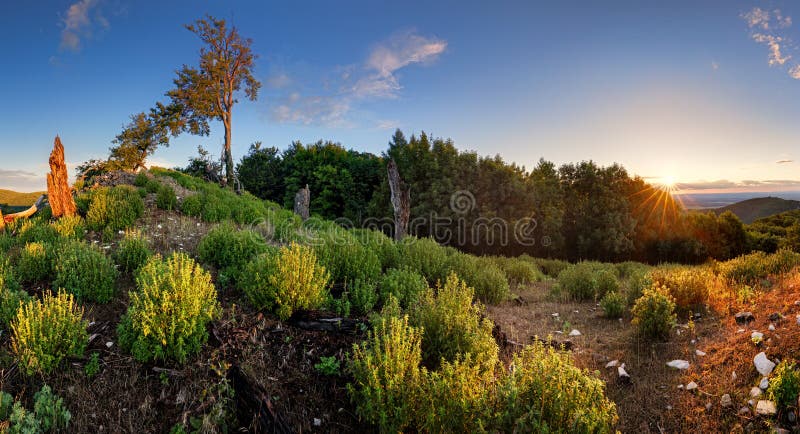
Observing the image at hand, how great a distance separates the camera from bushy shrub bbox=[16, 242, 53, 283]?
561 centimetres

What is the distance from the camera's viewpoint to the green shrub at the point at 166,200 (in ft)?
38.5

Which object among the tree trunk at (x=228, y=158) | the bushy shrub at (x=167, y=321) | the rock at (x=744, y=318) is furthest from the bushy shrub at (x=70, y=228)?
the tree trunk at (x=228, y=158)

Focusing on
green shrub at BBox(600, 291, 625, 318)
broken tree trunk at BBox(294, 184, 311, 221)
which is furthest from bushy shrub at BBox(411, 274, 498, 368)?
broken tree trunk at BBox(294, 184, 311, 221)

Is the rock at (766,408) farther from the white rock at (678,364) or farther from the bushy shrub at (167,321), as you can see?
the bushy shrub at (167,321)

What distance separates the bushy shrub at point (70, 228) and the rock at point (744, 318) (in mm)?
11955

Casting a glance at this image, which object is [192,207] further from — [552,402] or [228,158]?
[228,158]

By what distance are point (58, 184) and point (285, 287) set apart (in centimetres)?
903

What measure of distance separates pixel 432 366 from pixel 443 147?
99.3 ft

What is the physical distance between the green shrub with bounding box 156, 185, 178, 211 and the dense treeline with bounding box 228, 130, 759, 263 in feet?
57.8

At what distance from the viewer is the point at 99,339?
4.21 meters

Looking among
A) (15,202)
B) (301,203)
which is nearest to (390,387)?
(301,203)

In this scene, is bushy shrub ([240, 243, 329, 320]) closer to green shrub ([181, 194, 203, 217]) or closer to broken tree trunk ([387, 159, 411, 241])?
green shrub ([181, 194, 203, 217])

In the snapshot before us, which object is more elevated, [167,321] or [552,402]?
[167,321]

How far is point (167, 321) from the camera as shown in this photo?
12.6ft
